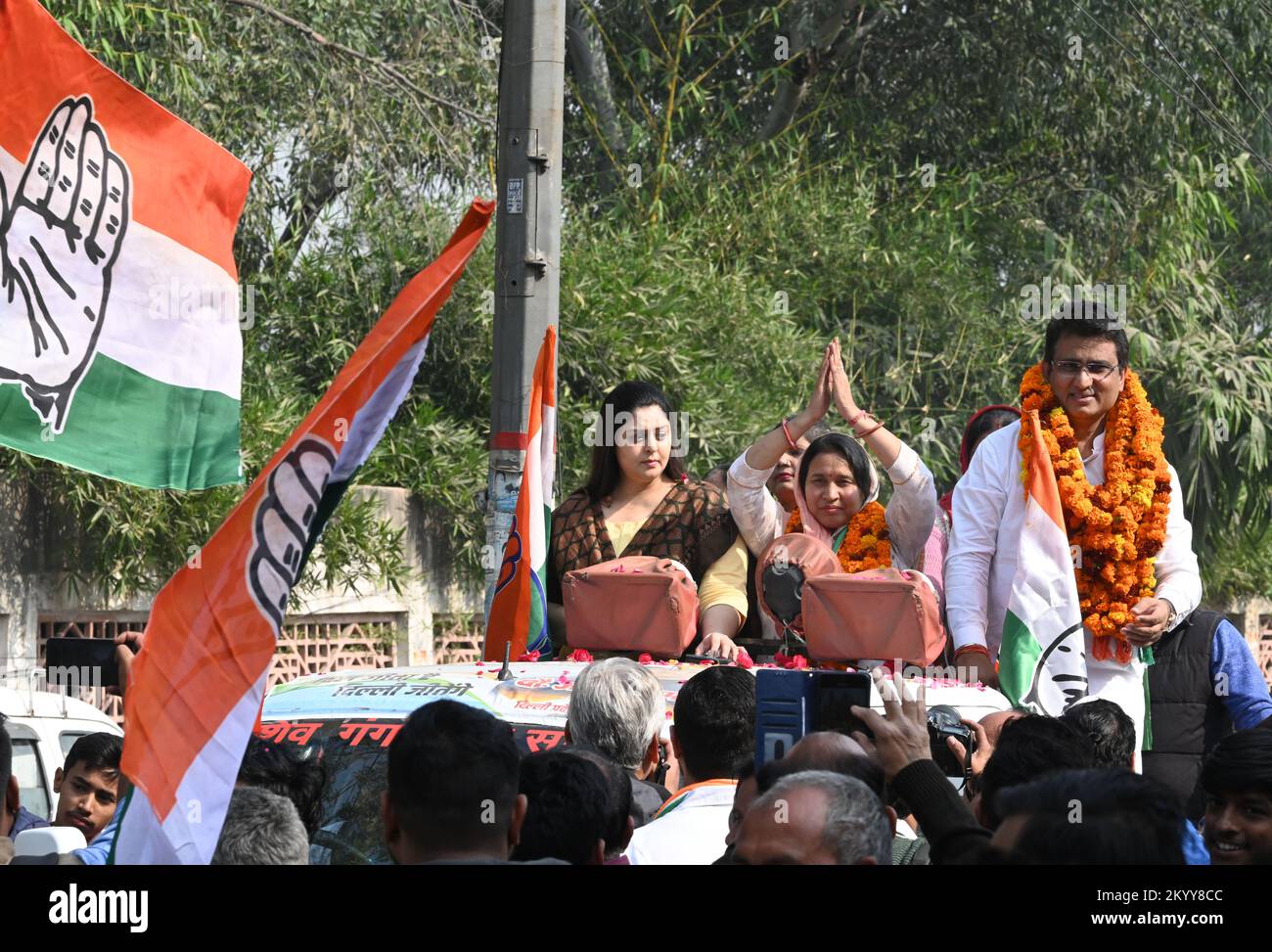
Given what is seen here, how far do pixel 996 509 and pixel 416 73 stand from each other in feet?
26.6

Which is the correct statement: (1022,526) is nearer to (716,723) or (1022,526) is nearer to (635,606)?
(635,606)

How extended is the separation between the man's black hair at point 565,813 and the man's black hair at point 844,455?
256 centimetres

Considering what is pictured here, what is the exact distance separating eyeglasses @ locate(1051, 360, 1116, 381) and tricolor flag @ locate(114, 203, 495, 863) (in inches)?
108

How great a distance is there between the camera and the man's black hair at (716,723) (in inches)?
173

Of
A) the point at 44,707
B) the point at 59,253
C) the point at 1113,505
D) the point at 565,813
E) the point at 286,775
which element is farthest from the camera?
the point at 44,707

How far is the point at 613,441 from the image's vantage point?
20.6 feet

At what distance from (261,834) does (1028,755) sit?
1646 millimetres

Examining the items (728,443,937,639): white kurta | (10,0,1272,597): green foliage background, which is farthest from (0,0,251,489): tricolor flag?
(10,0,1272,597): green foliage background

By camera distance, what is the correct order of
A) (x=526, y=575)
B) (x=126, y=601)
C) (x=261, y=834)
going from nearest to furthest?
(x=261, y=834), (x=526, y=575), (x=126, y=601)

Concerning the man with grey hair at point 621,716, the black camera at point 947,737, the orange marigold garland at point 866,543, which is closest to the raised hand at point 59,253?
the man with grey hair at point 621,716

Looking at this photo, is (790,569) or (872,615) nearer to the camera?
(872,615)

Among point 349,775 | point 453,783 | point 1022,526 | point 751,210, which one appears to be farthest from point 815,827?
point 751,210

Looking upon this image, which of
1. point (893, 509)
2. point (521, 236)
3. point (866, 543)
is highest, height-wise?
point (521, 236)

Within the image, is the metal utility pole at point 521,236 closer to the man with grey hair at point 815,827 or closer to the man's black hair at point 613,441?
the man's black hair at point 613,441
